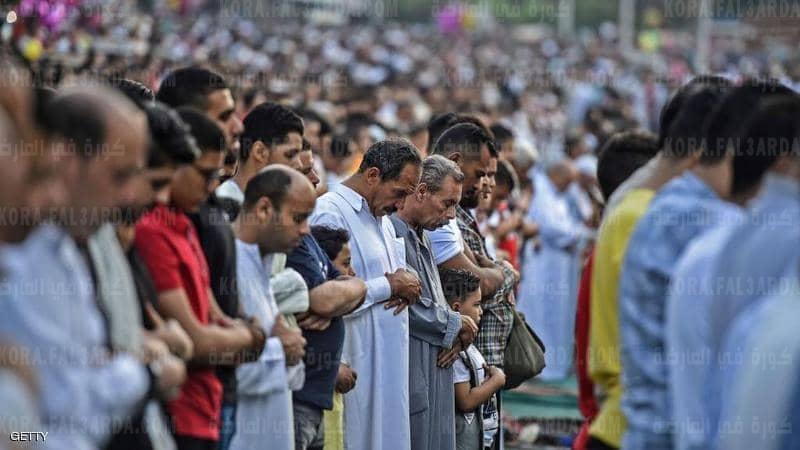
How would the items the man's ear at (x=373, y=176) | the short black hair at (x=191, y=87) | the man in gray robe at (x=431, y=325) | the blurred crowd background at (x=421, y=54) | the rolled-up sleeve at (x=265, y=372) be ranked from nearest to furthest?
the rolled-up sleeve at (x=265, y=372) → the short black hair at (x=191, y=87) → the man's ear at (x=373, y=176) → the man in gray robe at (x=431, y=325) → the blurred crowd background at (x=421, y=54)

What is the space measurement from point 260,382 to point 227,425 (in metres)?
0.20

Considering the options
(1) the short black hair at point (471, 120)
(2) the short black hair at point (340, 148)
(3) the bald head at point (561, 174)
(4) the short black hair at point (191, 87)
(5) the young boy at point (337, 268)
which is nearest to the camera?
(4) the short black hair at point (191, 87)

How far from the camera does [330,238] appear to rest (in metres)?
6.80

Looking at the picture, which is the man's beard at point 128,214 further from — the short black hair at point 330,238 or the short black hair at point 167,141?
the short black hair at point 330,238

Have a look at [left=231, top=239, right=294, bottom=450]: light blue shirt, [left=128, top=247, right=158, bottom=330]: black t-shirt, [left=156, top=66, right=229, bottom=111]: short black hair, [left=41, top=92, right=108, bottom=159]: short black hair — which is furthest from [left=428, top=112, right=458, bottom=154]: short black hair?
[left=41, top=92, right=108, bottom=159]: short black hair

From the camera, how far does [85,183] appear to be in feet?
13.7

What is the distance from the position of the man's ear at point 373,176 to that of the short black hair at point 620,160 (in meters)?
0.98

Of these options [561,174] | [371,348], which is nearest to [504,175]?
[371,348]

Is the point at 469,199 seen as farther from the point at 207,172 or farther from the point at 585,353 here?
the point at 207,172

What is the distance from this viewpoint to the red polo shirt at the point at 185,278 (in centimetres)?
509

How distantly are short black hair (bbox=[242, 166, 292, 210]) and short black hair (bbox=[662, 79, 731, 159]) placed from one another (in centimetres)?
140

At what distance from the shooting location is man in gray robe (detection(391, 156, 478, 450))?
7.32 metres

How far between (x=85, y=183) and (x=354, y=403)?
3.04 m

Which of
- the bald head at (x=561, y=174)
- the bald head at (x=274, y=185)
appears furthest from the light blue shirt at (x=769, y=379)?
the bald head at (x=561, y=174)
